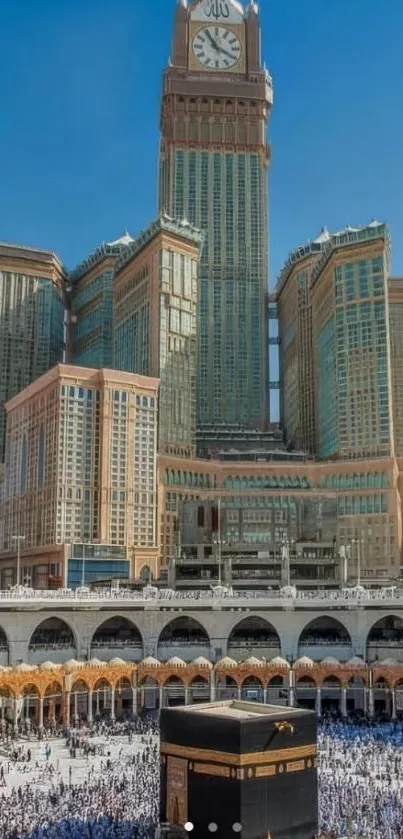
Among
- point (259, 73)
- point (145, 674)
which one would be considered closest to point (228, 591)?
point (145, 674)

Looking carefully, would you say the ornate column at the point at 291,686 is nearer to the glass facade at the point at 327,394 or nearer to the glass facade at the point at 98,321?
the glass facade at the point at 327,394

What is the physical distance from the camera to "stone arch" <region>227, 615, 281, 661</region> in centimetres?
8631

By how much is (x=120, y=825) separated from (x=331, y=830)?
9938 millimetres

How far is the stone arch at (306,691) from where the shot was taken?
78375 mm

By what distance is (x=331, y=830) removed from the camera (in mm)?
40062

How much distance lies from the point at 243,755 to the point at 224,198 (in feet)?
536

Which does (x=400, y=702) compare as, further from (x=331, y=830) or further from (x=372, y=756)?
(x=331, y=830)

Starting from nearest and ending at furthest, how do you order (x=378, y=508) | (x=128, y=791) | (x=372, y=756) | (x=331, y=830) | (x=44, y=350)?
(x=331, y=830), (x=128, y=791), (x=372, y=756), (x=378, y=508), (x=44, y=350)

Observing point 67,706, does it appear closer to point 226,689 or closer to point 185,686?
point 185,686

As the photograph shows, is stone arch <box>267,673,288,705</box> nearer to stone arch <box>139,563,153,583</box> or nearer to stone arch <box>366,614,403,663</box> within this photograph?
stone arch <box>366,614,403,663</box>

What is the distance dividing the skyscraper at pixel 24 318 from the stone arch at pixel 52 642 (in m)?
93.7

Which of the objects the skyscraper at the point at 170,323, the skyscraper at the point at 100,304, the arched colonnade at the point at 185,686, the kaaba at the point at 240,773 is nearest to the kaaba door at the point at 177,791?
the kaaba at the point at 240,773

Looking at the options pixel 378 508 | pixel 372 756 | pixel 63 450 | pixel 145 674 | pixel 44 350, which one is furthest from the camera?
pixel 44 350

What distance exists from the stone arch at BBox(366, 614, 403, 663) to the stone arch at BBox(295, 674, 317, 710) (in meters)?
7.16
